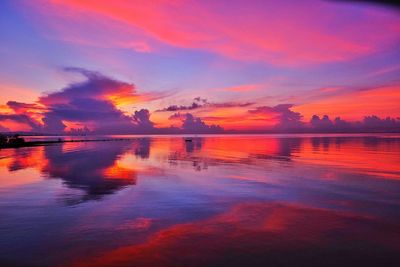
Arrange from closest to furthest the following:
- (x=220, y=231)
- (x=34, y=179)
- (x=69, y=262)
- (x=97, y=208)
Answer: (x=69, y=262) < (x=220, y=231) < (x=97, y=208) < (x=34, y=179)

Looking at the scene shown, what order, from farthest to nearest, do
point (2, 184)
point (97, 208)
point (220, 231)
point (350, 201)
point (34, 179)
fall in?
point (34, 179) → point (2, 184) → point (350, 201) → point (97, 208) → point (220, 231)

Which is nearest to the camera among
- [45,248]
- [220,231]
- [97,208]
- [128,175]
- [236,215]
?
[45,248]

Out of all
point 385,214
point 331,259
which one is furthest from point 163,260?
point 385,214

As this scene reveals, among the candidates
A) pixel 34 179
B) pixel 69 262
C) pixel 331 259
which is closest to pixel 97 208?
pixel 69 262

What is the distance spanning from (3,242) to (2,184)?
526 inches

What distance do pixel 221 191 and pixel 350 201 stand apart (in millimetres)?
6948

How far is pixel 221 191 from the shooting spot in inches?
771

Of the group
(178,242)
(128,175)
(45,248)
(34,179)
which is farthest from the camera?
(128,175)

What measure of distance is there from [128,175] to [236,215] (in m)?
14.9

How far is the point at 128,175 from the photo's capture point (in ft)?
88.4

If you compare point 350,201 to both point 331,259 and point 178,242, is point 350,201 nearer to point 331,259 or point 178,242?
point 331,259

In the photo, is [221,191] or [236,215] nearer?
[236,215]

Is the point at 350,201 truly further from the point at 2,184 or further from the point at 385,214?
the point at 2,184

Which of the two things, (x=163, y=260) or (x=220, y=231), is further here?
(x=220, y=231)
